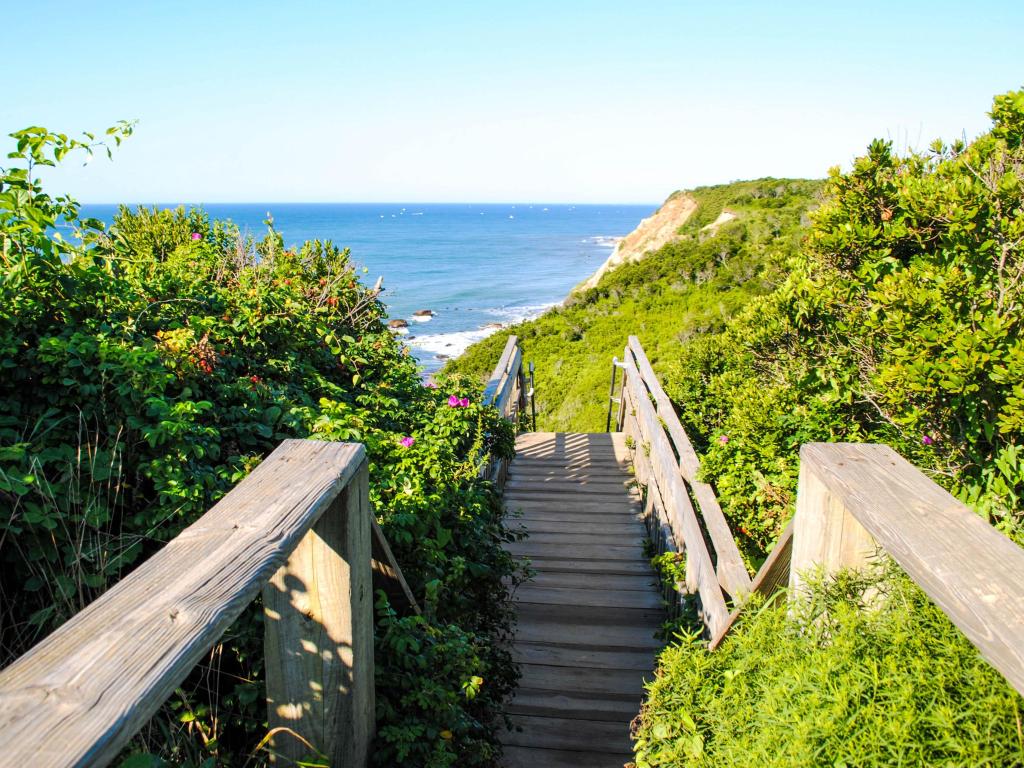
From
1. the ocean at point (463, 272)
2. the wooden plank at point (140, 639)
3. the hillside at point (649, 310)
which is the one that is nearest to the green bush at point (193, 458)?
the wooden plank at point (140, 639)

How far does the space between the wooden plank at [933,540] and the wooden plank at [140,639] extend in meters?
1.04

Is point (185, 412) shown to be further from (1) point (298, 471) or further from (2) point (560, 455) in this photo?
(2) point (560, 455)

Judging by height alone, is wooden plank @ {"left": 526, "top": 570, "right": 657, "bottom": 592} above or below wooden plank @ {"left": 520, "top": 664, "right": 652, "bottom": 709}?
above

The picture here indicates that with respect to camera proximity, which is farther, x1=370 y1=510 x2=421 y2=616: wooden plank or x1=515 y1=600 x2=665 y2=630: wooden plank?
x1=515 y1=600 x2=665 y2=630: wooden plank

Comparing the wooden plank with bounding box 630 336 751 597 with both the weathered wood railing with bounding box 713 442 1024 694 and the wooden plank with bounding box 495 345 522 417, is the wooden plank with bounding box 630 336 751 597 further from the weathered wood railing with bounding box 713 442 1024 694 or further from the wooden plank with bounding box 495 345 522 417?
the wooden plank with bounding box 495 345 522 417

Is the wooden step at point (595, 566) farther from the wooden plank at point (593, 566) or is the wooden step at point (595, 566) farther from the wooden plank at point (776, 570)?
the wooden plank at point (776, 570)

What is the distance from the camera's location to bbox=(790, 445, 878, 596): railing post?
4.90 feet

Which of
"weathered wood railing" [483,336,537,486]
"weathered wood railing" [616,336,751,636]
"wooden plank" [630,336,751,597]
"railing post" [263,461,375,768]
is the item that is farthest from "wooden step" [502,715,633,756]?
"weathered wood railing" [483,336,537,486]

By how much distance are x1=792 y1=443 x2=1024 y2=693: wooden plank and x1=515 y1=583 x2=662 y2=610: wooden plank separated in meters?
2.56

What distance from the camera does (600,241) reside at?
120125mm

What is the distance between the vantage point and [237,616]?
100 cm

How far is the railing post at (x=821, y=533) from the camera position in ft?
4.90

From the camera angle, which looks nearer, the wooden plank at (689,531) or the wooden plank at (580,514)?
the wooden plank at (689,531)

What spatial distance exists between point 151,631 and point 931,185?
3.50 metres
